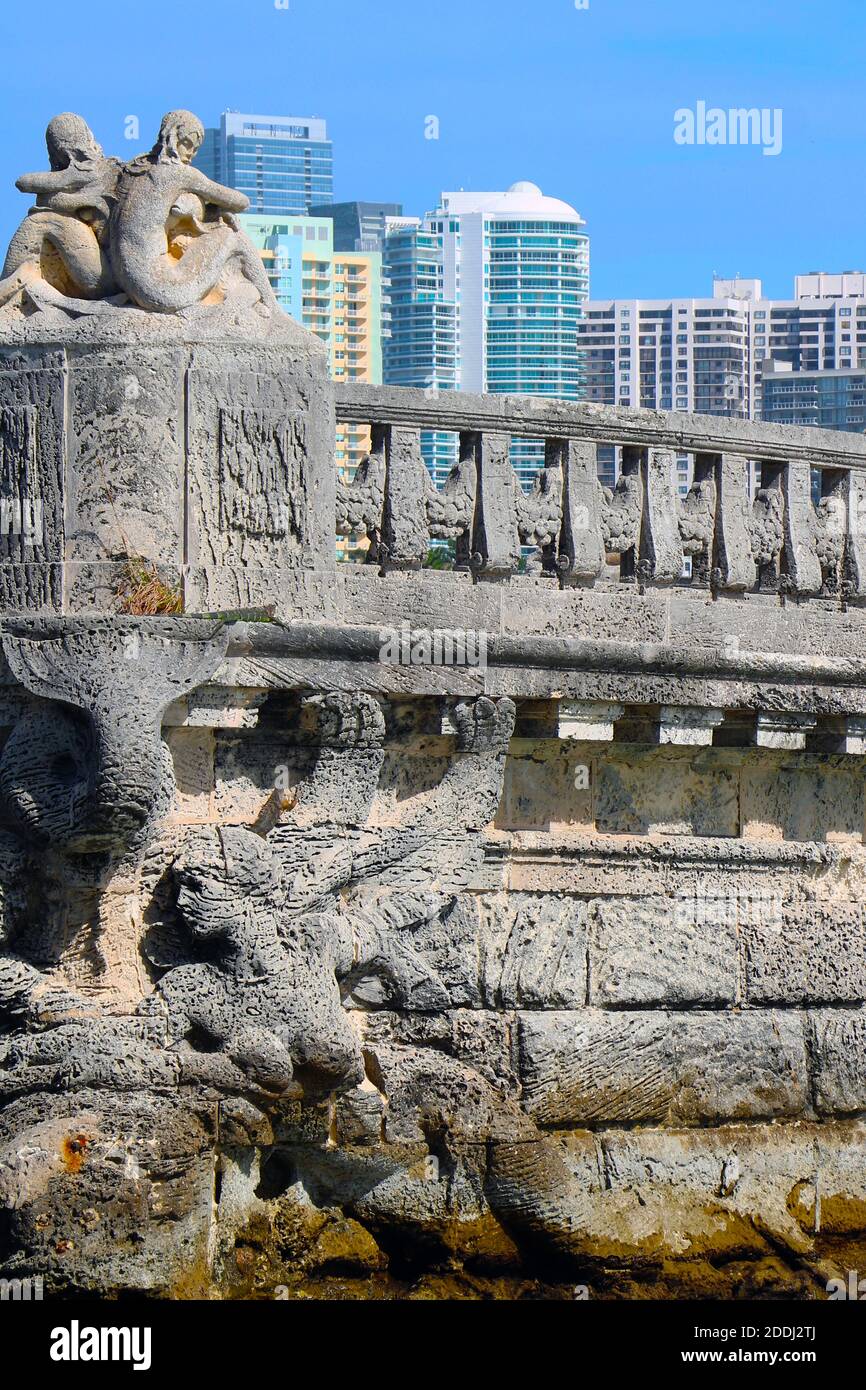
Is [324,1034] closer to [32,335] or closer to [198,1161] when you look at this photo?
[198,1161]

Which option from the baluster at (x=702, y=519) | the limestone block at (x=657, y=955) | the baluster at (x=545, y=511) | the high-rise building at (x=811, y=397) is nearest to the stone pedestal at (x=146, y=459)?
Result: the baluster at (x=545, y=511)

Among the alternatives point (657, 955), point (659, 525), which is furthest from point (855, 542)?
point (657, 955)

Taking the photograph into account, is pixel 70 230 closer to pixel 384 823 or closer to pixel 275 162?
pixel 384 823

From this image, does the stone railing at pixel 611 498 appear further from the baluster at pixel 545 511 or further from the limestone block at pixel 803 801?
the limestone block at pixel 803 801

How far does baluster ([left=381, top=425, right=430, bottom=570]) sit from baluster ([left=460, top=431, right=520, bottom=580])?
12.3 inches

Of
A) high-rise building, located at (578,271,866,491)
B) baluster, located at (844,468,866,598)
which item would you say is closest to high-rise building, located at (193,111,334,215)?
high-rise building, located at (578,271,866,491)

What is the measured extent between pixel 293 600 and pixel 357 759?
751 mm

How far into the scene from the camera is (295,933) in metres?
11.8

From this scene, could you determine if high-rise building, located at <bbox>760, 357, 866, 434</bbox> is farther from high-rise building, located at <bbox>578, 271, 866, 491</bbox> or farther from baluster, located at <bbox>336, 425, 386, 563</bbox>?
baluster, located at <bbox>336, 425, 386, 563</bbox>

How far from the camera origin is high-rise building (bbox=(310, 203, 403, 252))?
385ft

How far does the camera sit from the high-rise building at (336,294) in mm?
88188

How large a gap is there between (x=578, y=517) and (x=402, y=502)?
38.0 inches

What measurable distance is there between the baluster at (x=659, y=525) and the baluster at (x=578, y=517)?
0.31m

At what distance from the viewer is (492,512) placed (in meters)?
12.6
